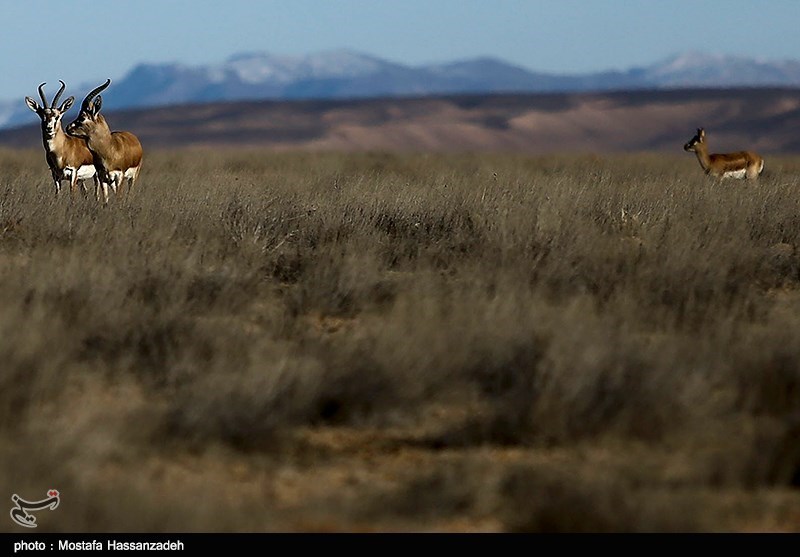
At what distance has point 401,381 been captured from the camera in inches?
257

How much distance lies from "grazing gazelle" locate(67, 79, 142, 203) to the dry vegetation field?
375 cm

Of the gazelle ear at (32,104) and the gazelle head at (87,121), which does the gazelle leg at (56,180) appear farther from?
the gazelle ear at (32,104)

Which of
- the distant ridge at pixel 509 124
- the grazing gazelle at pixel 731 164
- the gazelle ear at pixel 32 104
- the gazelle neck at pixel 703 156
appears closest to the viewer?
the gazelle ear at pixel 32 104

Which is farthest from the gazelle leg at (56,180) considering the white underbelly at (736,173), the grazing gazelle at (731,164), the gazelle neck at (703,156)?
the white underbelly at (736,173)

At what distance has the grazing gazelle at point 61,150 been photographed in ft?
47.5

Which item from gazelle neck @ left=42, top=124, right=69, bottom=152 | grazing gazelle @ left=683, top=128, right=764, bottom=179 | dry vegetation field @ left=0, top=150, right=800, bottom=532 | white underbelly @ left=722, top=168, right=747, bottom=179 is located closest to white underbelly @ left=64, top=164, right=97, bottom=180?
gazelle neck @ left=42, top=124, right=69, bottom=152

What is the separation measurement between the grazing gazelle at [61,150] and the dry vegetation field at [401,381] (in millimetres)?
3657

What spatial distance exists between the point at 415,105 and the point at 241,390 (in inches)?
5380

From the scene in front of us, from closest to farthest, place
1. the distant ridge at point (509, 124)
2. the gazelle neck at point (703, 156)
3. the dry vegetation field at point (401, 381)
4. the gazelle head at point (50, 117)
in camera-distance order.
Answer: the dry vegetation field at point (401, 381) → the gazelle head at point (50, 117) → the gazelle neck at point (703, 156) → the distant ridge at point (509, 124)

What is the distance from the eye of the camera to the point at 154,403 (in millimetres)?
6320

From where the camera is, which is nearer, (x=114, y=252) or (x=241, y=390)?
(x=241, y=390)

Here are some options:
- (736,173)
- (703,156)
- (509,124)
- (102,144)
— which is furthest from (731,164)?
(509,124)
